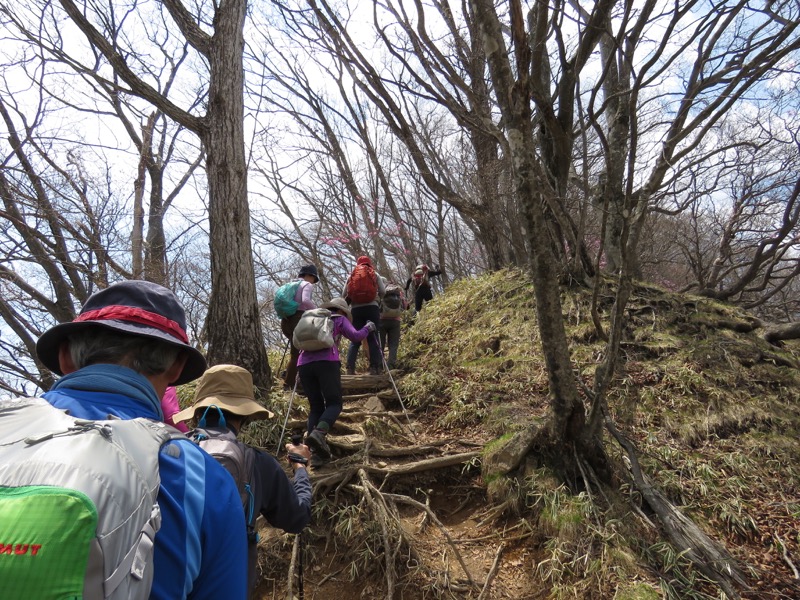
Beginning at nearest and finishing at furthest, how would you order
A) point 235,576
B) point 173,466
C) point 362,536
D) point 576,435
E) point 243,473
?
point 173,466
point 235,576
point 243,473
point 362,536
point 576,435

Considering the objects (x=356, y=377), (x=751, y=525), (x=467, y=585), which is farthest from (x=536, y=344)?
(x=467, y=585)

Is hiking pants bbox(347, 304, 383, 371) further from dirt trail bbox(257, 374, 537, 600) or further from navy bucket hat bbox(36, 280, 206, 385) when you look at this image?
navy bucket hat bbox(36, 280, 206, 385)

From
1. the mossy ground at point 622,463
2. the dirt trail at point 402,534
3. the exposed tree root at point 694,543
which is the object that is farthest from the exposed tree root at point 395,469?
the exposed tree root at point 694,543

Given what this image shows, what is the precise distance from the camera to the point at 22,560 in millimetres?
615

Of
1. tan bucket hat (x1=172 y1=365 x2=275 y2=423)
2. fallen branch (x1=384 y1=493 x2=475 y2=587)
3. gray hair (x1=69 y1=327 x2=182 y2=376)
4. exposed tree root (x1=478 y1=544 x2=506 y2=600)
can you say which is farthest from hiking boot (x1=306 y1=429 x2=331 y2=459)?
gray hair (x1=69 y1=327 x2=182 y2=376)

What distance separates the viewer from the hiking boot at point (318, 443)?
13.2 ft

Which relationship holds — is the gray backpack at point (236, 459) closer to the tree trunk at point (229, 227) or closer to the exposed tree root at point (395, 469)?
the exposed tree root at point (395, 469)

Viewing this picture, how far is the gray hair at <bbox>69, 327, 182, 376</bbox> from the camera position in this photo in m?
1.20

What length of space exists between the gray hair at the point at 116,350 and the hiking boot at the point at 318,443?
2.97 metres

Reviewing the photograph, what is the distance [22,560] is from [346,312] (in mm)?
4283

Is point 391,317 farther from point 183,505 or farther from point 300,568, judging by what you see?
point 183,505

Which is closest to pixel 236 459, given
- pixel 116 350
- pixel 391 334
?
pixel 116 350

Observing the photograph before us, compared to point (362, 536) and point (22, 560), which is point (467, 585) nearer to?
point (362, 536)

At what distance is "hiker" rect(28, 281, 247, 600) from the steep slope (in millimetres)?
2390
